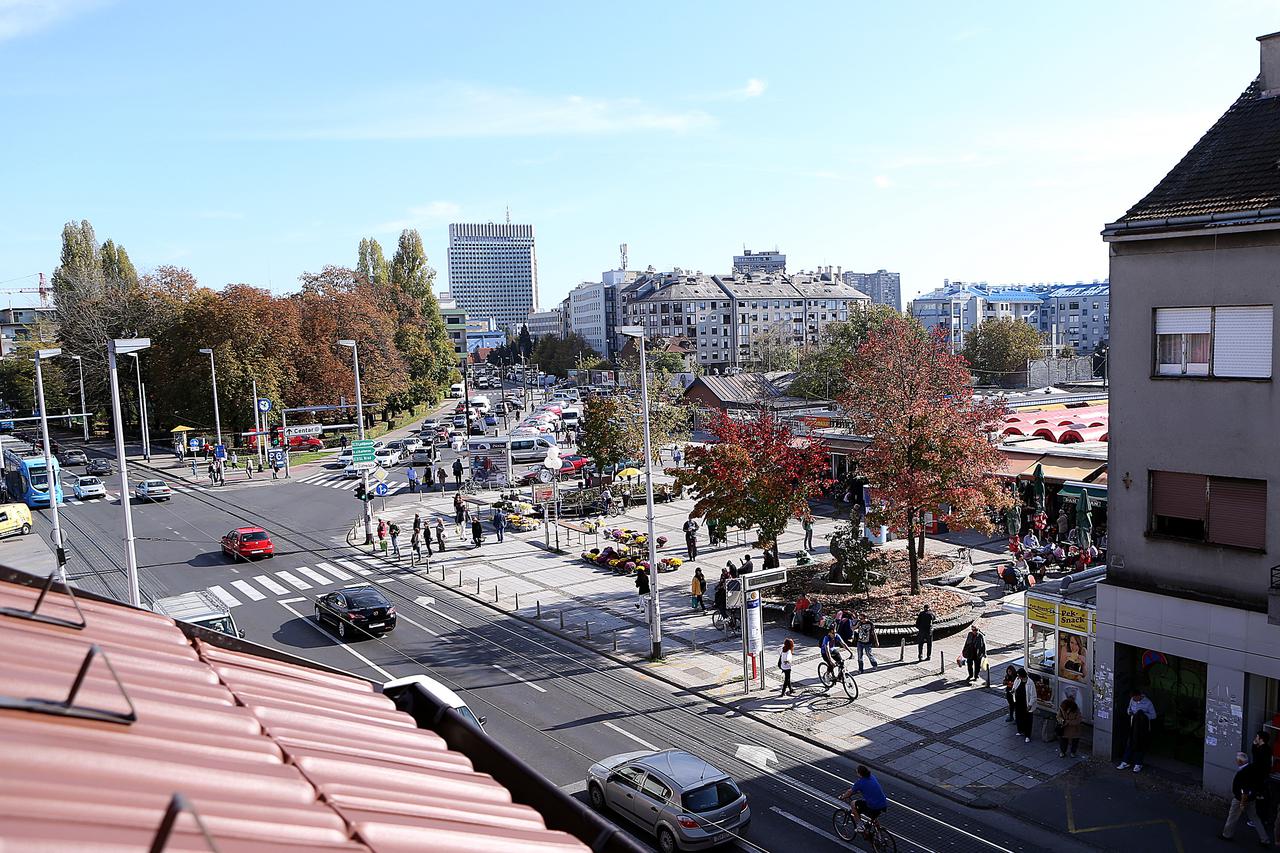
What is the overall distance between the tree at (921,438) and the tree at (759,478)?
2.83m

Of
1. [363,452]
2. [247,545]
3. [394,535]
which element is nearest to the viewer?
[247,545]

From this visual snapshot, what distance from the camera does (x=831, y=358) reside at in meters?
74.2

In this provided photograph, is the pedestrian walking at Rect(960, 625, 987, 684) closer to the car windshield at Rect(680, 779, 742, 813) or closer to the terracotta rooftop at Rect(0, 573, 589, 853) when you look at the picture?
the car windshield at Rect(680, 779, 742, 813)

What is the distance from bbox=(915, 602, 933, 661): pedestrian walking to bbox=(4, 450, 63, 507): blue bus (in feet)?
145

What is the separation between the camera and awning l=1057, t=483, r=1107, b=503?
3188 centimetres

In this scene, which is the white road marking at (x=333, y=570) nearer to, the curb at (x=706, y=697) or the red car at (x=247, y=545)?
the red car at (x=247, y=545)

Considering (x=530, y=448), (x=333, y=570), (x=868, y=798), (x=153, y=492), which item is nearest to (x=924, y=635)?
(x=868, y=798)

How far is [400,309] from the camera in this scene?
10156 centimetres

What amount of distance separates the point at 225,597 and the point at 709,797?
2257 centimetres

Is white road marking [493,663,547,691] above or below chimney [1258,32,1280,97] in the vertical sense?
below

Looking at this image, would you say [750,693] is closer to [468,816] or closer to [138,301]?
[468,816]

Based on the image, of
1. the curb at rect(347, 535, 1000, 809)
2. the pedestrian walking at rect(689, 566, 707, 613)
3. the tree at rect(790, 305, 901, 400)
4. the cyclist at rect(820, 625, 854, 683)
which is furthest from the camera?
the tree at rect(790, 305, 901, 400)

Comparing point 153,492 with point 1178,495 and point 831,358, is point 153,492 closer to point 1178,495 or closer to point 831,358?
point 831,358

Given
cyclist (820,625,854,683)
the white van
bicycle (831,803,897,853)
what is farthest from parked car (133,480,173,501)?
bicycle (831,803,897,853)
